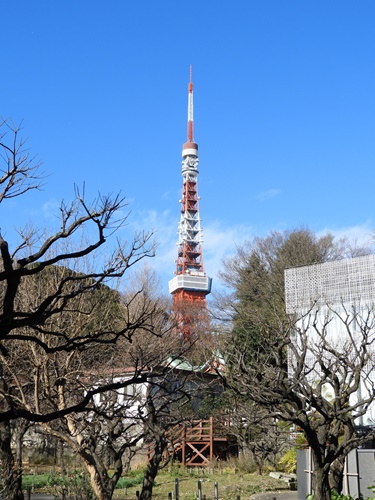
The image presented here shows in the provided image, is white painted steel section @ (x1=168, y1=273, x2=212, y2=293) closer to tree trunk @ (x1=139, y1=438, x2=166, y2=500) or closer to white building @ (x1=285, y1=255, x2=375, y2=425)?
white building @ (x1=285, y1=255, x2=375, y2=425)

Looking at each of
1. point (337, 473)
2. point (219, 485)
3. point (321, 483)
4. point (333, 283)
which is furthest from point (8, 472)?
point (333, 283)

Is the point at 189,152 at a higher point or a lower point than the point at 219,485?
higher

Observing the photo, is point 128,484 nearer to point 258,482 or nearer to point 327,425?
point 258,482

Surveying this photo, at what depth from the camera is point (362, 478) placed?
14.4 m

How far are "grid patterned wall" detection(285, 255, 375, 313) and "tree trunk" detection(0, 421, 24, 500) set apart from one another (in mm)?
13414

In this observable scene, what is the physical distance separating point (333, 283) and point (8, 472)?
641 inches

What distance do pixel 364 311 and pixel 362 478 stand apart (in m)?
9.83

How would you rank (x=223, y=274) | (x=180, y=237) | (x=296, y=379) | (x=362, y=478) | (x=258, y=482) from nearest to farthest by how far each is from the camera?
(x=296, y=379) → (x=362, y=478) → (x=258, y=482) → (x=223, y=274) → (x=180, y=237)

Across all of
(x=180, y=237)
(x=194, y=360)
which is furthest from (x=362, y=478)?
(x=180, y=237)

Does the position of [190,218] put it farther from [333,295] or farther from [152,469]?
[152,469]

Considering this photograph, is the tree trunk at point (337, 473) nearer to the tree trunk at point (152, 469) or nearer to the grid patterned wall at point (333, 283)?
the tree trunk at point (152, 469)

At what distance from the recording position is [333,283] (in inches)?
964

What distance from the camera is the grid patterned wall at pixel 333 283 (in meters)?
23.6

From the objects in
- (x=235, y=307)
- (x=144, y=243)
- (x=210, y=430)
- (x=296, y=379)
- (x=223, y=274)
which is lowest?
(x=210, y=430)
